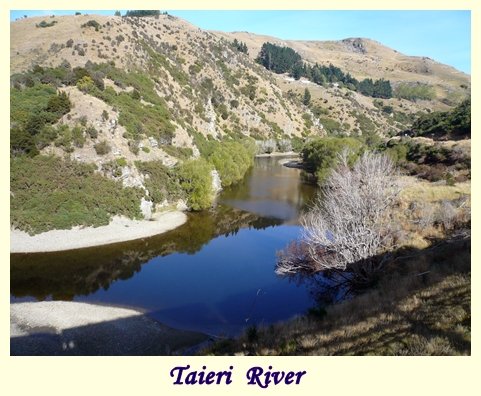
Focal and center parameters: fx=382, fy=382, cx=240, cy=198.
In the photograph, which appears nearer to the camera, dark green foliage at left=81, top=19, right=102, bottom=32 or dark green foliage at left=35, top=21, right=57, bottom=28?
dark green foliage at left=81, top=19, right=102, bottom=32

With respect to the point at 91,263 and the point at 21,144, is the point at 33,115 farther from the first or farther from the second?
the point at 91,263

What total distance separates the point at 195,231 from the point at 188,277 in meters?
12.5

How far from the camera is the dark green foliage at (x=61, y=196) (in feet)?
127

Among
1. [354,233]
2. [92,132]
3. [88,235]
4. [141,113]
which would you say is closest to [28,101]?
[92,132]

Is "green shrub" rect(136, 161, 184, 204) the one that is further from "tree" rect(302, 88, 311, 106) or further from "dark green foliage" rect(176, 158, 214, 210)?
"tree" rect(302, 88, 311, 106)

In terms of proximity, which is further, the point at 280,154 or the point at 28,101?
the point at 280,154

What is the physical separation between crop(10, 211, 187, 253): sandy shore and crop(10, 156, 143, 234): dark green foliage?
89 cm

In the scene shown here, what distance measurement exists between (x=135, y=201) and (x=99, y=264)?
13432 millimetres

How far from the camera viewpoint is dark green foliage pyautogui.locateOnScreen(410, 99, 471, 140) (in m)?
64.2

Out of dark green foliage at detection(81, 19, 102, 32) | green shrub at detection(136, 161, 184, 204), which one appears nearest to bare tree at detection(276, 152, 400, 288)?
green shrub at detection(136, 161, 184, 204)

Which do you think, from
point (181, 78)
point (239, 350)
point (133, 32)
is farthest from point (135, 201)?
point (133, 32)

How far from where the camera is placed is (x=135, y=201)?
148ft

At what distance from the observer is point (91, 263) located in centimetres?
3281

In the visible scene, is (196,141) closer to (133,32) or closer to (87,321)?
(133,32)
